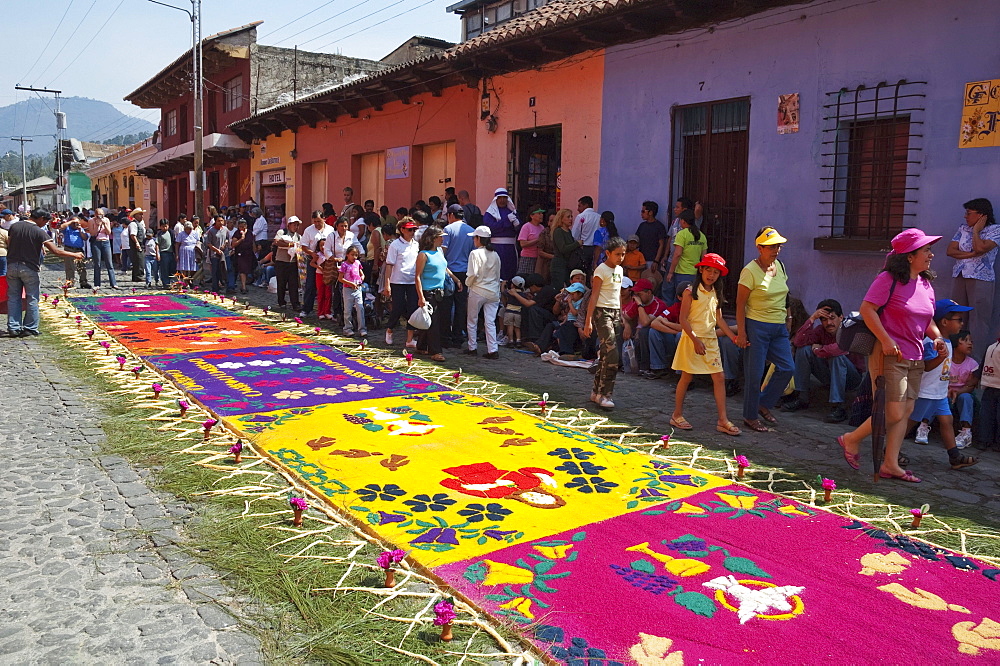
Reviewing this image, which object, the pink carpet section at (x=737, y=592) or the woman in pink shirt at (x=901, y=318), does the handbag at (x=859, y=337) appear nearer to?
the woman in pink shirt at (x=901, y=318)

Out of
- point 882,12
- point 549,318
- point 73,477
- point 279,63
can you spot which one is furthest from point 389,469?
point 279,63

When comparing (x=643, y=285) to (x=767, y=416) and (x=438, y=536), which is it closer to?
(x=767, y=416)

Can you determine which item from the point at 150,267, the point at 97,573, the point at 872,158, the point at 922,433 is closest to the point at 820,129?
the point at 872,158

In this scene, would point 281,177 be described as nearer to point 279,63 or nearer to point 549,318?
point 279,63

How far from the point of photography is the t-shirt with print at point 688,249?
10.2 meters

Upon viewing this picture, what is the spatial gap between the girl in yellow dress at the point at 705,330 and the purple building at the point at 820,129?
2723 millimetres

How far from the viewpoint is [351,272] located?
11.6 m

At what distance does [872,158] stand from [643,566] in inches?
265

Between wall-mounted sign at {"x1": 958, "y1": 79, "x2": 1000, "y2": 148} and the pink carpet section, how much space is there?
4.97m

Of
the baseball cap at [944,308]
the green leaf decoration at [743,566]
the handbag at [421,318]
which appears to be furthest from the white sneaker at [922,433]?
the handbag at [421,318]

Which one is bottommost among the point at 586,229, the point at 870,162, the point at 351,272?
the point at 351,272

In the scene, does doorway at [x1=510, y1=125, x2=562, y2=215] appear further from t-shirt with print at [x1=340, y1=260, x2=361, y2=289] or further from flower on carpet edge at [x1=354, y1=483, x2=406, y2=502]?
flower on carpet edge at [x1=354, y1=483, x2=406, y2=502]

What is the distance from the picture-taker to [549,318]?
11.3 metres

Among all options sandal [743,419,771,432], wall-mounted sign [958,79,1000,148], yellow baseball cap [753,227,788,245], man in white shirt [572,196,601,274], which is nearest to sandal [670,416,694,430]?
sandal [743,419,771,432]
